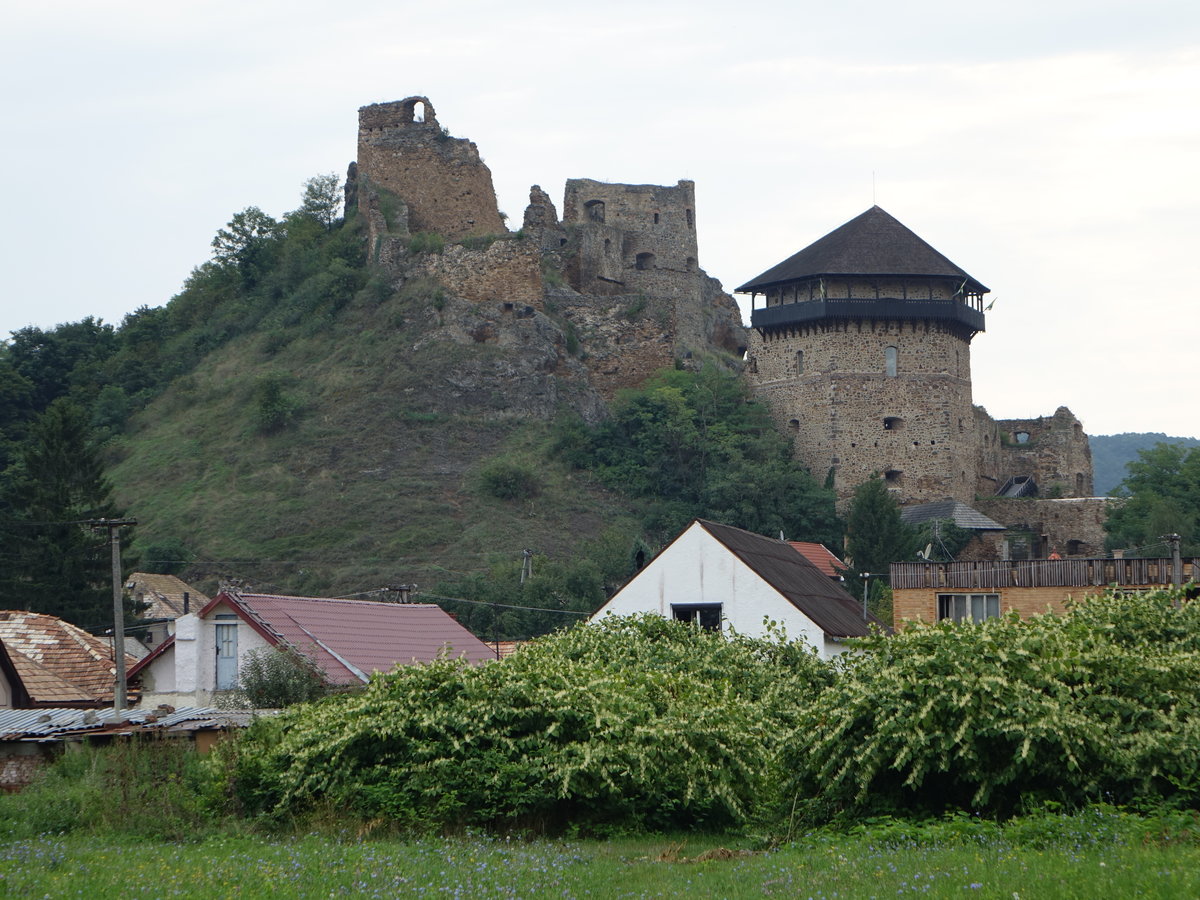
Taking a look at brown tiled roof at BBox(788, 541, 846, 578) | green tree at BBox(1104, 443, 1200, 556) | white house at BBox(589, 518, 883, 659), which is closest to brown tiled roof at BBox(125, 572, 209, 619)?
brown tiled roof at BBox(788, 541, 846, 578)

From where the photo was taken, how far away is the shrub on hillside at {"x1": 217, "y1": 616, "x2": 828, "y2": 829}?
55.9 ft

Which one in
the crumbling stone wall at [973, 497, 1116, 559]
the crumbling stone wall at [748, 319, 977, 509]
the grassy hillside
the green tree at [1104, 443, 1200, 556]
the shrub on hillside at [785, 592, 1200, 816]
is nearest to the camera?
the shrub on hillside at [785, 592, 1200, 816]

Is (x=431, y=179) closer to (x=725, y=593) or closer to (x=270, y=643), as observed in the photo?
(x=725, y=593)

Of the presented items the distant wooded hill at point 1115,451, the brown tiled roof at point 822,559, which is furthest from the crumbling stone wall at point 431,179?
the distant wooded hill at point 1115,451

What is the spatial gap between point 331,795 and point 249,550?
35259mm

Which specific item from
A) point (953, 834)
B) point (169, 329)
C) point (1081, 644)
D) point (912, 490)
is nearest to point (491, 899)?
point (953, 834)

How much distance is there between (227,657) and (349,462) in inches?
1146

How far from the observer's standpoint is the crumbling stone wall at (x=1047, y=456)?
6316 centimetres

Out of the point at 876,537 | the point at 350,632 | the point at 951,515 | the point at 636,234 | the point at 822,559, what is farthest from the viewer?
the point at 636,234

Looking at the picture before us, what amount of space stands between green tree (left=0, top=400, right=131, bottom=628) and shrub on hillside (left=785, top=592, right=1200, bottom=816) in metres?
29.7

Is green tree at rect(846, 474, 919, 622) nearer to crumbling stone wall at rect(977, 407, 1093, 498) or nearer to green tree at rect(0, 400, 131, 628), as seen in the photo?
crumbling stone wall at rect(977, 407, 1093, 498)

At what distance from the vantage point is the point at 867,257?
198 ft

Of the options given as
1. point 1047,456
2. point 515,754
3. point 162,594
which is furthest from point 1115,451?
point 515,754

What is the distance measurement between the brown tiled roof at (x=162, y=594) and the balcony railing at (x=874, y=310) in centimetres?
2316
